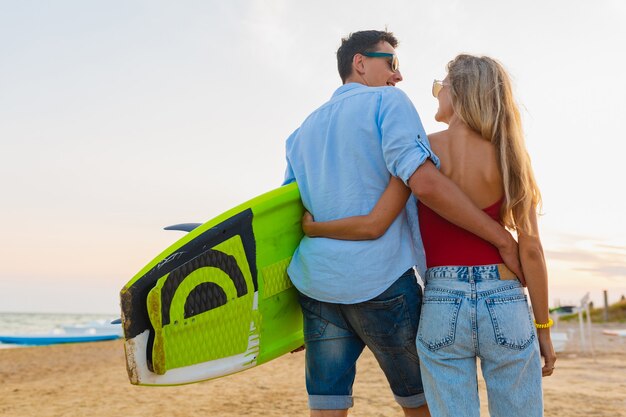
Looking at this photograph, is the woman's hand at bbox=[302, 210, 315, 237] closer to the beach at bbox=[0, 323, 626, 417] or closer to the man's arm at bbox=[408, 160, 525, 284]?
the man's arm at bbox=[408, 160, 525, 284]

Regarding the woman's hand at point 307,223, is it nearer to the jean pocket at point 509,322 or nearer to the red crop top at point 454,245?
the red crop top at point 454,245

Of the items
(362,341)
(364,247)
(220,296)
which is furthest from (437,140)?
(220,296)

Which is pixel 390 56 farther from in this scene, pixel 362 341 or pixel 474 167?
pixel 362 341

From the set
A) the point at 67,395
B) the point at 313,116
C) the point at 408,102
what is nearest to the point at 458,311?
the point at 408,102

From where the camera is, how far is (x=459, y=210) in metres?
1.84

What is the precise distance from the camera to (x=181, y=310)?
7.51ft

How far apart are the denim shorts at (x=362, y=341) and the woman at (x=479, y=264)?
11cm

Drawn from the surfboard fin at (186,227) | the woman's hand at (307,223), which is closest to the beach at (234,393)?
the surfboard fin at (186,227)

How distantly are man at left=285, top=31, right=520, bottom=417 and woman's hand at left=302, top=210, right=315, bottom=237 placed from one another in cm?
2

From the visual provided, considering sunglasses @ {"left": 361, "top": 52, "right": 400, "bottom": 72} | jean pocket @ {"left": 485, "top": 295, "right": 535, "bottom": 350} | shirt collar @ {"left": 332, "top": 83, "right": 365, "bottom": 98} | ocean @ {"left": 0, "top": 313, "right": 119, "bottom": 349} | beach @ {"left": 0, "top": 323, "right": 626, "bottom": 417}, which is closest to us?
jean pocket @ {"left": 485, "top": 295, "right": 535, "bottom": 350}

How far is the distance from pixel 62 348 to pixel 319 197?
14881 mm

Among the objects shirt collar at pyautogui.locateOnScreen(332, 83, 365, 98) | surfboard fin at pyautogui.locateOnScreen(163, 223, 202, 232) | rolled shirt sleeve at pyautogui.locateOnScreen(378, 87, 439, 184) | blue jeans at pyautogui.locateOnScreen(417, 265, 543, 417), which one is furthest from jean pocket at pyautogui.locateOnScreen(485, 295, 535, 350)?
surfboard fin at pyautogui.locateOnScreen(163, 223, 202, 232)

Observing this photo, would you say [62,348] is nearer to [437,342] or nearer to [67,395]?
[67,395]

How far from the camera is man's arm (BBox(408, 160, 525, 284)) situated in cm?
184
